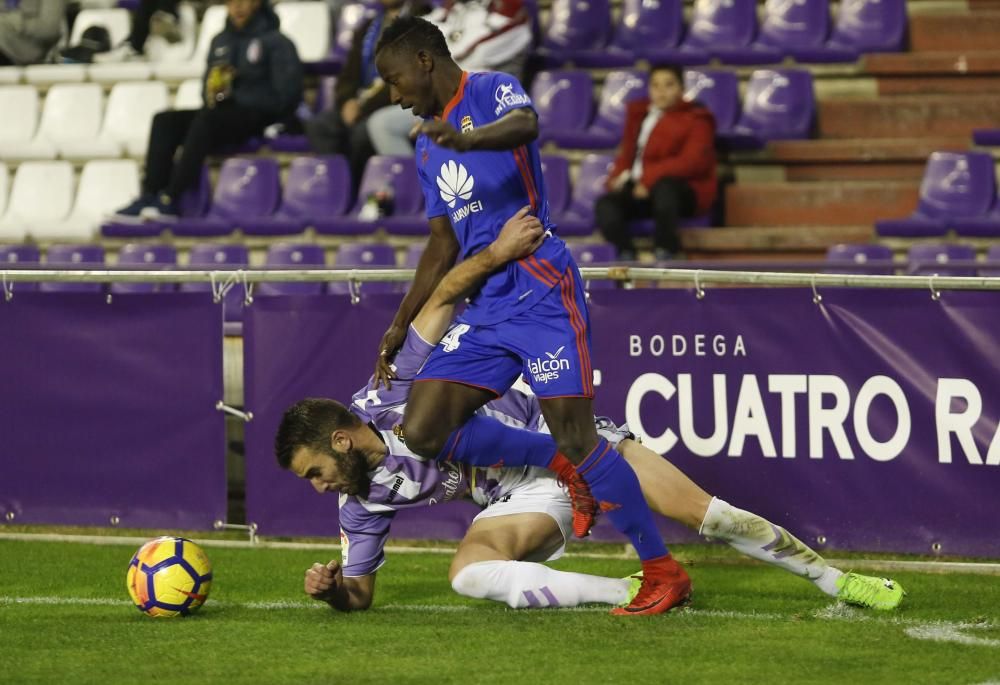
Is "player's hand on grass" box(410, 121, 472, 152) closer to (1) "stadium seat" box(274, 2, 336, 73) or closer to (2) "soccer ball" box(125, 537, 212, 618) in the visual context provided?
(2) "soccer ball" box(125, 537, 212, 618)

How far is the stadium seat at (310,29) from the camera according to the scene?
14.5m

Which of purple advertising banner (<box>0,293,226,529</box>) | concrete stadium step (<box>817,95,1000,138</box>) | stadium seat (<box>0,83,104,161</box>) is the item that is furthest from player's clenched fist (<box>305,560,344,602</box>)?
stadium seat (<box>0,83,104,161</box>)

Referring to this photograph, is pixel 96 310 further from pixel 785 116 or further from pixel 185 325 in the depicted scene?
pixel 785 116

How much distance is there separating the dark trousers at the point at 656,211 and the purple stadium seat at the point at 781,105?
130 centimetres

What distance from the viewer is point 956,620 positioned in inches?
243

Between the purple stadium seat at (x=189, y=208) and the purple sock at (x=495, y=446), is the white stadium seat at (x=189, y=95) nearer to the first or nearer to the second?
the purple stadium seat at (x=189, y=208)

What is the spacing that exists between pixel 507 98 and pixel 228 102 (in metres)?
7.58

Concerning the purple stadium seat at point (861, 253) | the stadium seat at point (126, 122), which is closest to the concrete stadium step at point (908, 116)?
the purple stadium seat at point (861, 253)

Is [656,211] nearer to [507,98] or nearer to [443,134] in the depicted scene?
[507,98]

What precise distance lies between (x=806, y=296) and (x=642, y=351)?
2.66 ft

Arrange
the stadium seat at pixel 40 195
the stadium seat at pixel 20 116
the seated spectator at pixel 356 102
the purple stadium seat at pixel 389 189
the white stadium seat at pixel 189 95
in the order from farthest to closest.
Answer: the stadium seat at pixel 20 116
the white stadium seat at pixel 189 95
the stadium seat at pixel 40 195
the seated spectator at pixel 356 102
the purple stadium seat at pixel 389 189

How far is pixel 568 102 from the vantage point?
42.0 ft

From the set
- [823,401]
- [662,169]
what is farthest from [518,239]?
[662,169]

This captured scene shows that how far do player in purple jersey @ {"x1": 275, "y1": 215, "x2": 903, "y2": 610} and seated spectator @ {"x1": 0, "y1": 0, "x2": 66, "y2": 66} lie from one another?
997 centimetres
